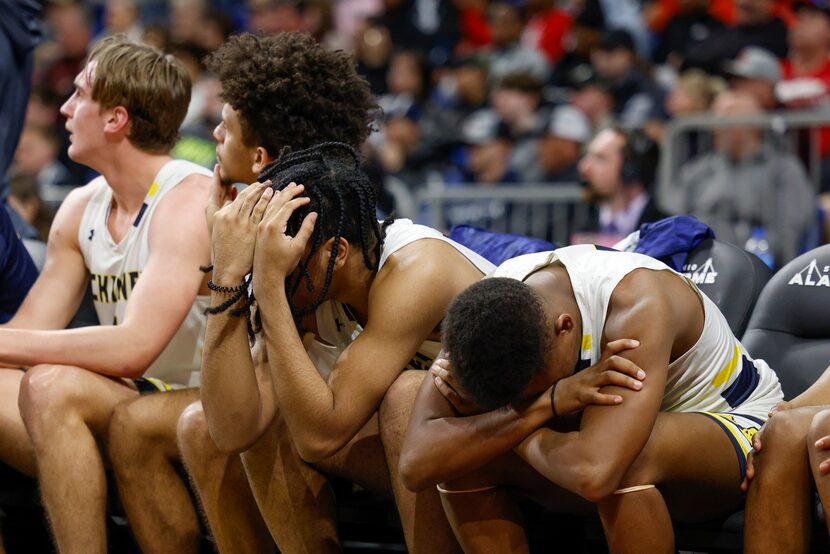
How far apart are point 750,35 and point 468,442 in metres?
5.30

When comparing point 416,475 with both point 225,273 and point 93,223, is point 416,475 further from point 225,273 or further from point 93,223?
point 93,223

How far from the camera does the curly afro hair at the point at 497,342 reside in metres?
2.49

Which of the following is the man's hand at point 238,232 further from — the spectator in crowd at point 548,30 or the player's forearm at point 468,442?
the spectator in crowd at point 548,30

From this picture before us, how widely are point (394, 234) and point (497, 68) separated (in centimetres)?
578

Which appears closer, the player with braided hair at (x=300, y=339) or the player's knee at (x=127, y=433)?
the player with braided hair at (x=300, y=339)

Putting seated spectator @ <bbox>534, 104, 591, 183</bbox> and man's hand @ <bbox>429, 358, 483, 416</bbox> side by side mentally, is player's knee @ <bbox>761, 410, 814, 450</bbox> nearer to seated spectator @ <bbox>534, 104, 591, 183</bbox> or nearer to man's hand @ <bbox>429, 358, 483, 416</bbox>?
man's hand @ <bbox>429, 358, 483, 416</bbox>

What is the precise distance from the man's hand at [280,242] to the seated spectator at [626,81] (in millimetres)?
4788

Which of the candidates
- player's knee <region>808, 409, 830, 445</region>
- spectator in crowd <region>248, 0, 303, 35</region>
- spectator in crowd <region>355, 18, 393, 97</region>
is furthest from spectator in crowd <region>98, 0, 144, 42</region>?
player's knee <region>808, 409, 830, 445</region>

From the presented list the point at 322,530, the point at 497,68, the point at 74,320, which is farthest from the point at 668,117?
the point at 322,530

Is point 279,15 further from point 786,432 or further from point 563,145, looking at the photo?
point 786,432

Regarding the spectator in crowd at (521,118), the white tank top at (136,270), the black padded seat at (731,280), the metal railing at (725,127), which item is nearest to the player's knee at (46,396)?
the white tank top at (136,270)

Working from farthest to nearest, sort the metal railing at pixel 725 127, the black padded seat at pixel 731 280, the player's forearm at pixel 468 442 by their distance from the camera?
the metal railing at pixel 725 127 < the black padded seat at pixel 731 280 < the player's forearm at pixel 468 442

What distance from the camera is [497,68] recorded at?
856 centimetres

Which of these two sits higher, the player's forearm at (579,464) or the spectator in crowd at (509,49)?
the spectator in crowd at (509,49)
